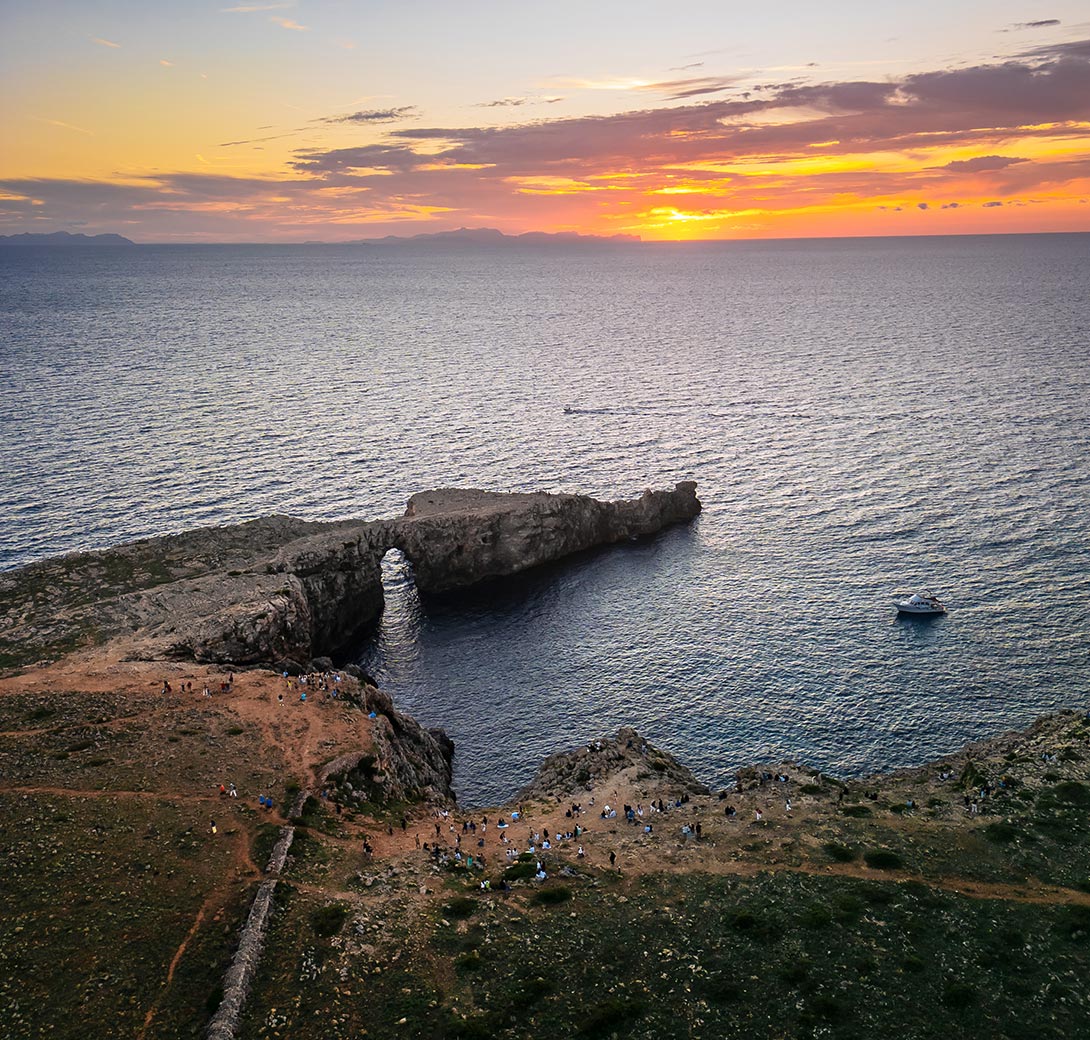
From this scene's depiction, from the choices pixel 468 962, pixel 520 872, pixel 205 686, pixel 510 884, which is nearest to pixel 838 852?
pixel 520 872

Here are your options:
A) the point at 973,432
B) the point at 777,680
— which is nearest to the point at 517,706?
the point at 777,680

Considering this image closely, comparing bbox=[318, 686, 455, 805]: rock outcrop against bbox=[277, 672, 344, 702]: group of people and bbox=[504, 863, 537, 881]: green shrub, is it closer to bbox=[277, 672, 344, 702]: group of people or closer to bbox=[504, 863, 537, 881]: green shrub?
bbox=[277, 672, 344, 702]: group of people

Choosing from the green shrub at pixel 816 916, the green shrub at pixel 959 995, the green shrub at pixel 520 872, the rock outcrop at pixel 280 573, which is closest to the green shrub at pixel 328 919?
the green shrub at pixel 520 872

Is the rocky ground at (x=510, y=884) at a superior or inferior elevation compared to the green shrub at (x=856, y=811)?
superior

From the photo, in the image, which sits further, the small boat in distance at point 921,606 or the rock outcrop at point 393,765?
the small boat in distance at point 921,606

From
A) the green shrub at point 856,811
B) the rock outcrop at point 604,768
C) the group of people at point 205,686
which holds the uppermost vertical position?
the group of people at point 205,686

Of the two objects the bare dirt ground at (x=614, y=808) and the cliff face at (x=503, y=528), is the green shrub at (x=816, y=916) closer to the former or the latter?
the bare dirt ground at (x=614, y=808)

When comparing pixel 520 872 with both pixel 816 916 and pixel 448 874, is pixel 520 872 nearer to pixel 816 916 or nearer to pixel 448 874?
pixel 448 874
